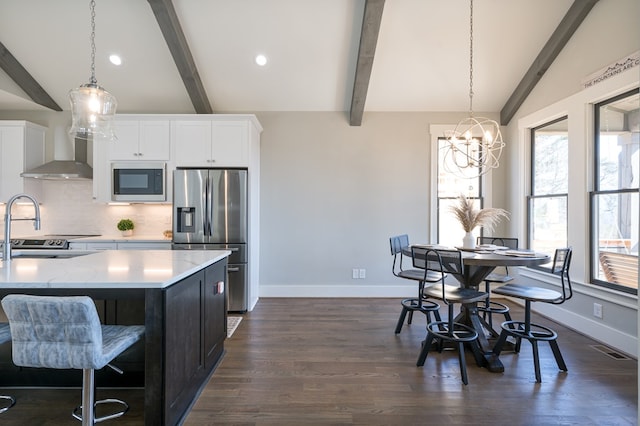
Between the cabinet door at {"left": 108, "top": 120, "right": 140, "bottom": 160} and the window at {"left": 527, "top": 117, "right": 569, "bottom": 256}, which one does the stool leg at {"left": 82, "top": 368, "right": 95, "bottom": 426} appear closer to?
the cabinet door at {"left": 108, "top": 120, "right": 140, "bottom": 160}

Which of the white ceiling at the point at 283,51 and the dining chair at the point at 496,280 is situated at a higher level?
the white ceiling at the point at 283,51

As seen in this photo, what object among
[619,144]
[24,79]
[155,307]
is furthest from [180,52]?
[619,144]

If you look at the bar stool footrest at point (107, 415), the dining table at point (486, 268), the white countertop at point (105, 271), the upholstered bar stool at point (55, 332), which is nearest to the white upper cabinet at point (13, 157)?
the white countertop at point (105, 271)

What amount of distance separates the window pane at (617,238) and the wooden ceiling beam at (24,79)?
6654 mm

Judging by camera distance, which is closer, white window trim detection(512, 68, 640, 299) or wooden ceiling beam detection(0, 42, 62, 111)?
white window trim detection(512, 68, 640, 299)

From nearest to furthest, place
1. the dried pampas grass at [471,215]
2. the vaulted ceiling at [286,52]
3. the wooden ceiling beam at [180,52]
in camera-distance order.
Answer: the dried pampas grass at [471,215] < the wooden ceiling beam at [180,52] < the vaulted ceiling at [286,52]

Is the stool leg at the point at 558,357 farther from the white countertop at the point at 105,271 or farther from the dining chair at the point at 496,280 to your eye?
the white countertop at the point at 105,271

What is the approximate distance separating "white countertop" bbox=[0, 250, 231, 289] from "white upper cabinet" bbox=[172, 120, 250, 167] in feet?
5.98

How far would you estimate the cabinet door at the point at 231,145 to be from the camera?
393cm

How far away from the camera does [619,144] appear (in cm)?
299

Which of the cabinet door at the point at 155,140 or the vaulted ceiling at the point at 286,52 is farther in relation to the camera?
the cabinet door at the point at 155,140

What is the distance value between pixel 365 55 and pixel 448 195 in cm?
227

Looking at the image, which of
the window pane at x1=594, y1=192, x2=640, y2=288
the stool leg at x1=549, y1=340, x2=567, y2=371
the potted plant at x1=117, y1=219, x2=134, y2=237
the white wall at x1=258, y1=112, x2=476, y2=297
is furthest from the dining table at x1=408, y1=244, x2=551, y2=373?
the potted plant at x1=117, y1=219, x2=134, y2=237

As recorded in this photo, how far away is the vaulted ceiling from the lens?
3322mm
